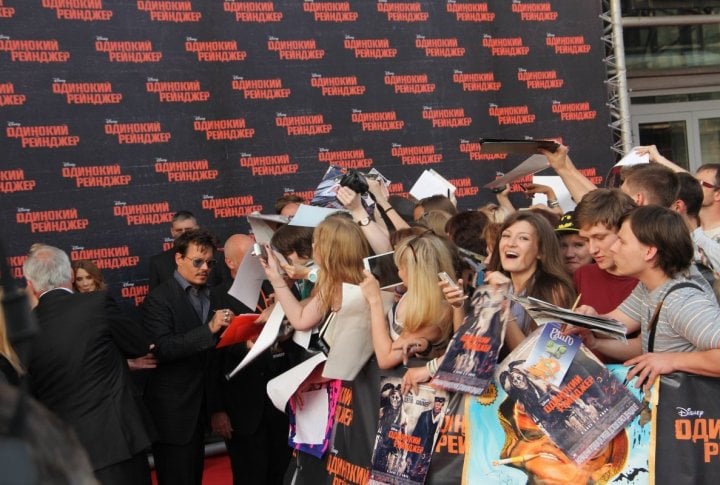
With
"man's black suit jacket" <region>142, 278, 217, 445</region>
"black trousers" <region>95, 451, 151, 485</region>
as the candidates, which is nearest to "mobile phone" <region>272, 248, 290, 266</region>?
"man's black suit jacket" <region>142, 278, 217, 445</region>

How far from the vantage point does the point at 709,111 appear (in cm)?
1138

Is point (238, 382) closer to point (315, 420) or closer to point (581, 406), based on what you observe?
point (315, 420)

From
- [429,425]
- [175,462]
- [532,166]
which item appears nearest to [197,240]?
[175,462]

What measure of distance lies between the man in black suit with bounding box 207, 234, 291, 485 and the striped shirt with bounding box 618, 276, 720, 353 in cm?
313

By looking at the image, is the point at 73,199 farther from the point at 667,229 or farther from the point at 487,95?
the point at 667,229

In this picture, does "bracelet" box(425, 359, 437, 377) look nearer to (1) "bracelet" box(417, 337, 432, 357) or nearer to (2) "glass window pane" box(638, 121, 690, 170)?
(1) "bracelet" box(417, 337, 432, 357)

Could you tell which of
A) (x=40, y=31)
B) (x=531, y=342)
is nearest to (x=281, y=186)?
(x=40, y=31)

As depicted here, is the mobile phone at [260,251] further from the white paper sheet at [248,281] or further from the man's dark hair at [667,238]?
the man's dark hair at [667,238]

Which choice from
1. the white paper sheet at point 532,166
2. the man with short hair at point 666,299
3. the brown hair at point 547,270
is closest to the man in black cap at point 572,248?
the brown hair at point 547,270

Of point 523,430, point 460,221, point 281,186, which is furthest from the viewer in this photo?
point 281,186

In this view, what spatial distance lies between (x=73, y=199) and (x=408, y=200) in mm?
2758

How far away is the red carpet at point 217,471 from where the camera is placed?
290 inches

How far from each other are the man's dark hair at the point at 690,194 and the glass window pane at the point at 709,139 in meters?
7.29

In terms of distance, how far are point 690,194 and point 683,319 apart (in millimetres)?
1302
